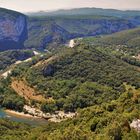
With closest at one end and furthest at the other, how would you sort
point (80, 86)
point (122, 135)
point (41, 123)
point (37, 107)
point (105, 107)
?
point (122, 135) < point (105, 107) < point (41, 123) < point (37, 107) < point (80, 86)

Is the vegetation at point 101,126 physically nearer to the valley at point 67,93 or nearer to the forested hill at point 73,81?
the valley at point 67,93

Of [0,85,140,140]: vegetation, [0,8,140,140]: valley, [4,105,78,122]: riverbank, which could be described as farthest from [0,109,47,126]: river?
[0,85,140,140]: vegetation

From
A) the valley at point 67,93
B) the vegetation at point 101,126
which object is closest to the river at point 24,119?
the valley at point 67,93

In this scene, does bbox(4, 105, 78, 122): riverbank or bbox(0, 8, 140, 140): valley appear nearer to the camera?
bbox(0, 8, 140, 140): valley

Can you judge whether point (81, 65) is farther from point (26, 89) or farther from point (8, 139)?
point (8, 139)

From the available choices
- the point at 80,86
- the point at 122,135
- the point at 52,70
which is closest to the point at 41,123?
the point at 80,86

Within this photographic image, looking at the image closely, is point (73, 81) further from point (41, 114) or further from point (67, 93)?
point (41, 114)

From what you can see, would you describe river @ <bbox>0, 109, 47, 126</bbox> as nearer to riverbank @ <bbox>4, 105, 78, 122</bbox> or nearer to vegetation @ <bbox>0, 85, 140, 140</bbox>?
riverbank @ <bbox>4, 105, 78, 122</bbox>

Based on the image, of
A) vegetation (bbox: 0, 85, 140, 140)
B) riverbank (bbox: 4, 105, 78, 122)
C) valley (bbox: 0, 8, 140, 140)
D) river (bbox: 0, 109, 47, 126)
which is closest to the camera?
vegetation (bbox: 0, 85, 140, 140)

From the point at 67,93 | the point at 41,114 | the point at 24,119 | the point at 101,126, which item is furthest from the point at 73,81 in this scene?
the point at 101,126

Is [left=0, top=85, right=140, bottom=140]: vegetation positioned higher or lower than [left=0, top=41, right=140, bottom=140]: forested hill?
higher

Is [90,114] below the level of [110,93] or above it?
above
